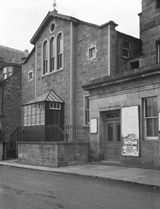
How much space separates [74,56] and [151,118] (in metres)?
9.85

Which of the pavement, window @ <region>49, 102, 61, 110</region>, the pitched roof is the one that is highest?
the pitched roof

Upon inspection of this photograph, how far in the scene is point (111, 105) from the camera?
16297 mm

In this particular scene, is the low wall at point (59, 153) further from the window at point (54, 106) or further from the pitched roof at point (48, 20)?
the pitched roof at point (48, 20)

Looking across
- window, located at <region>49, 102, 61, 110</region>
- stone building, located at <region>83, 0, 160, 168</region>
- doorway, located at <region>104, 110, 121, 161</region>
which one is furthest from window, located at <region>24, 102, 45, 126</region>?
doorway, located at <region>104, 110, 121, 161</region>

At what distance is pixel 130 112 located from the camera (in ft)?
49.4

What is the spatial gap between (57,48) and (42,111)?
5.41 m

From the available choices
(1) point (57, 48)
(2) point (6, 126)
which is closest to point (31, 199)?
(1) point (57, 48)

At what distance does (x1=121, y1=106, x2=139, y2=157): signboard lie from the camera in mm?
14711

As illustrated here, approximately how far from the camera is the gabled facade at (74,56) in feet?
65.8

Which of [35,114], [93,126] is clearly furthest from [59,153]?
[35,114]

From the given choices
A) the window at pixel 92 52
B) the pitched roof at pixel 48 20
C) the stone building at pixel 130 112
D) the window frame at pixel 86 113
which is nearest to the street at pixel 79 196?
the stone building at pixel 130 112

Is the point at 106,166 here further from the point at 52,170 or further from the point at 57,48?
the point at 57,48

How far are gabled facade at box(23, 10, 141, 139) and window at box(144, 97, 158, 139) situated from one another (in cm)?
548

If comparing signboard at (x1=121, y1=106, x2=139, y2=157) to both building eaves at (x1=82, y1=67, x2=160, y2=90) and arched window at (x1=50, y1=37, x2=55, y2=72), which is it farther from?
arched window at (x1=50, y1=37, x2=55, y2=72)
